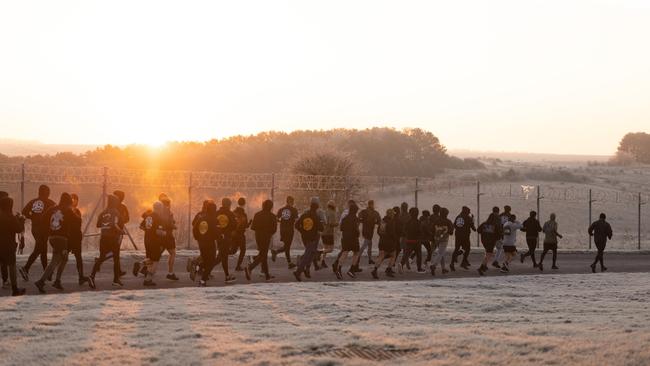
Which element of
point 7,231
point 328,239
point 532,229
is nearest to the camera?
point 7,231

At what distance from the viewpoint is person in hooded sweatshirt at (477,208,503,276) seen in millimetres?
26219

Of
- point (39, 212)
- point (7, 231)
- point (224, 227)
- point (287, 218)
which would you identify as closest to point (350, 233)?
point (287, 218)

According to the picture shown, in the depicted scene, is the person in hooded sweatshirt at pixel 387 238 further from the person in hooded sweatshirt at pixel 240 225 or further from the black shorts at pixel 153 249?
the black shorts at pixel 153 249

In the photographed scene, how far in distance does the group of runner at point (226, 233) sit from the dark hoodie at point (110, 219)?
0.02 meters

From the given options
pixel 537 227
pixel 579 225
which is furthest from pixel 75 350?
pixel 579 225

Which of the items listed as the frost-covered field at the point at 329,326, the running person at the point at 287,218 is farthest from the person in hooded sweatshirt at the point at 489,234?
the running person at the point at 287,218

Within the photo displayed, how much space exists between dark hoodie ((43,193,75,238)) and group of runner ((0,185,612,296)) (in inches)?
0.7

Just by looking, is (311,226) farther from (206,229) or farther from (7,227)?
(7,227)

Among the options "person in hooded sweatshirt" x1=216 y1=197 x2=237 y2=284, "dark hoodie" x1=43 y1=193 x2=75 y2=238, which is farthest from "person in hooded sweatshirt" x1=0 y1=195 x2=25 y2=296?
"person in hooded sweatshirt" x1=216 y1=197 x2=237 y2=284

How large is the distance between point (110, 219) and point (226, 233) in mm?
2513

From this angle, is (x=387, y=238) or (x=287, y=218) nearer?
(x=287, y=218)

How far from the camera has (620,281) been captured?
25016 millimetres

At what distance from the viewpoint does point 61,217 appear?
60.8 ft

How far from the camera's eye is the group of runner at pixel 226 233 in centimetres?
1870
